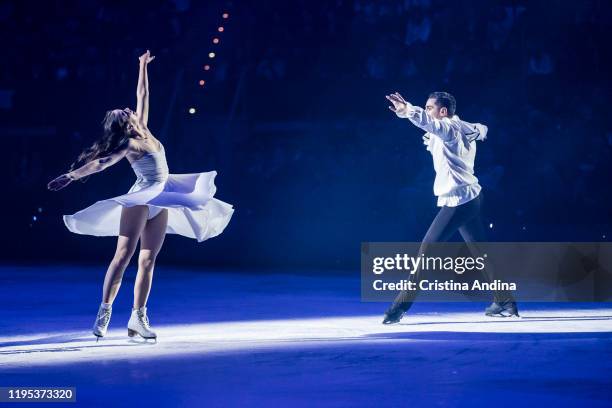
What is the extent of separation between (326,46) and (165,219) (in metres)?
8.60

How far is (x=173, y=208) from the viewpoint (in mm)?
6547

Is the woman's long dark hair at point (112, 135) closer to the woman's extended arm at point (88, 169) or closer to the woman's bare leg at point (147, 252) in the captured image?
the woman's extended arm at point (88, 169)

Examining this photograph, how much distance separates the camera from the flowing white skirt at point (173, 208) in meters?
6.11

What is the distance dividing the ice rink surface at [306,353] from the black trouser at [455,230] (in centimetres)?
21

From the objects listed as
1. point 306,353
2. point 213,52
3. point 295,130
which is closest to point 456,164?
point 306,353

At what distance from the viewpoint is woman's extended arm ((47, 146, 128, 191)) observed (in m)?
5.74

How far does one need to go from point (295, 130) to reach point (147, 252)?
8446mm

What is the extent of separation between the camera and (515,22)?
527 inches

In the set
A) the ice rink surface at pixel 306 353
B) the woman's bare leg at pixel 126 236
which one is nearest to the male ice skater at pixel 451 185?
the ice rink surface at pixel 306 353

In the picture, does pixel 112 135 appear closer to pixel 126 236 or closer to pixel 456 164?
pixel 126 236

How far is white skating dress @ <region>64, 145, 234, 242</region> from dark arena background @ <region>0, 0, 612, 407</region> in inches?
55.7

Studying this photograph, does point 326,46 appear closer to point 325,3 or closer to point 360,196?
point 325,3

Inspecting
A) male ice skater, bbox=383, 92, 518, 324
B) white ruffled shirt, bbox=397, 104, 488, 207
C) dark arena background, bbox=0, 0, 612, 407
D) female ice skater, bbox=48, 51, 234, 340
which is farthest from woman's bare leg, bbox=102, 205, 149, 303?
white ruffled shirt, bbox=397, 104, 488, 207

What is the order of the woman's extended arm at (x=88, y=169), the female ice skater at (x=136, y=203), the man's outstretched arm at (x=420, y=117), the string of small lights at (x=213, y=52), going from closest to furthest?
the woman's extended arm at (x=88, y=169)
the female ice skater at (x=136, y=203)
the man's outstretched arm at (x=420, y=117)
the string of small lights at (x=213, y=52)
